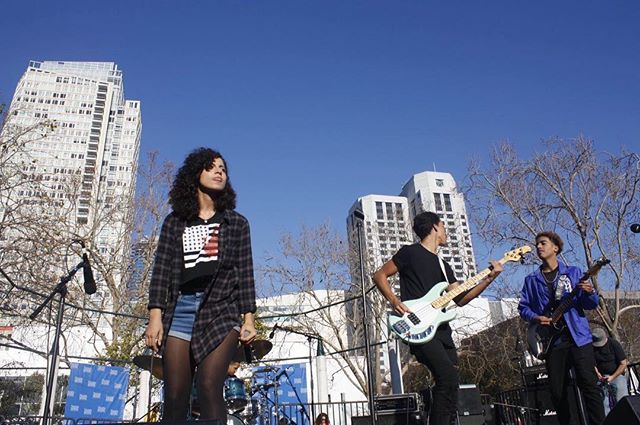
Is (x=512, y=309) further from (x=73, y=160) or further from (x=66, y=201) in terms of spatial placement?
(x=73, y=160)

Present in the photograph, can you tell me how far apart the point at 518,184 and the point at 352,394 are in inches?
673

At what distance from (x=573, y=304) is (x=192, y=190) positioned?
9.33 feet

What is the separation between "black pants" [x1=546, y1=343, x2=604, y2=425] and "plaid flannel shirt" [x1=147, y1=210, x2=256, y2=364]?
2421mm

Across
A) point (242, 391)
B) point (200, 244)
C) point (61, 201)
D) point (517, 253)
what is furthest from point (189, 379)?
point (61, 201)

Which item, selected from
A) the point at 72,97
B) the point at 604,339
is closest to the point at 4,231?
the point at 604,339

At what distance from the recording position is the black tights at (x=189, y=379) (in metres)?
2.04

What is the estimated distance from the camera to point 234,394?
20.5 ft

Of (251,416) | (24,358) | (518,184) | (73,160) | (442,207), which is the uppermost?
(73,160)

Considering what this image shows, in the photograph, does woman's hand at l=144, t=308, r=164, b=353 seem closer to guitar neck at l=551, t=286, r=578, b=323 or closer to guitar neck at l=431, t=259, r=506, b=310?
guitar neck at l=431, t=259, r=506, b=310

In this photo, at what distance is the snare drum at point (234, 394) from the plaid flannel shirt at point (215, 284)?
4.41 m

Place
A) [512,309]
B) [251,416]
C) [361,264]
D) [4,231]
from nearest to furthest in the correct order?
[361,264], [251,416], [4,231], [512,309]

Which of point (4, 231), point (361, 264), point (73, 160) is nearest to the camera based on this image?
point (361, 264)

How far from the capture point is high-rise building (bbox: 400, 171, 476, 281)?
2033 cm

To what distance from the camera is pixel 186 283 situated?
2.29m
